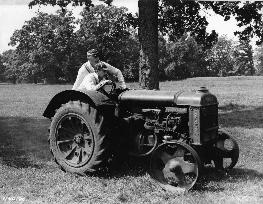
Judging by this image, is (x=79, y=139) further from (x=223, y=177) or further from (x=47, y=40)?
(x=47, y=40)

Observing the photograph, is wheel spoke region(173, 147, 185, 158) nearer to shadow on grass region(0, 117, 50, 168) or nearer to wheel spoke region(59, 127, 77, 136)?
wheel spoke region(59, 127, 77, 136)

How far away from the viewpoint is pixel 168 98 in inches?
248

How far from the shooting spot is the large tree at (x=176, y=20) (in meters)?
12.9

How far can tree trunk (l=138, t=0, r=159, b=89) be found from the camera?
12.9 meters

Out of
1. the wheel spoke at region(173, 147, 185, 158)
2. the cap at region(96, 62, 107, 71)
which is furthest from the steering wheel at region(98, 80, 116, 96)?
the wheel spoke at region(173, 147, 185, 158)

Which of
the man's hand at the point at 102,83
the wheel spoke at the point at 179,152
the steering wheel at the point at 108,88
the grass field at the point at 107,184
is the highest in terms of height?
the man's hand at the point at 102,83

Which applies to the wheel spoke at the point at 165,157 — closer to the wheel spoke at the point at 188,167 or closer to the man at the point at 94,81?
the wheel spoke at the point at 188,167

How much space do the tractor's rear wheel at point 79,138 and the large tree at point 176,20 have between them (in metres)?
6.46

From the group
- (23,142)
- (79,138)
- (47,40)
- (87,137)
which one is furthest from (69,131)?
(47,40)

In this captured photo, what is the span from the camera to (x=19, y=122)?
13711 millimetres

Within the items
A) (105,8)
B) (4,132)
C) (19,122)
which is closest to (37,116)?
(19,122)

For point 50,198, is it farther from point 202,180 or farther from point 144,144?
point 202,180

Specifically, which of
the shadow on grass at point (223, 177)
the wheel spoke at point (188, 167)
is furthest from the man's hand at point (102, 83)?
the shadow on grass at point (223, 177)

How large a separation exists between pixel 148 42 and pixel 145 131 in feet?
22.0
